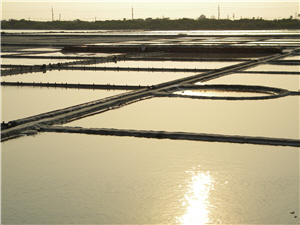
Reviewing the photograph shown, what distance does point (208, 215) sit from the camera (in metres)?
2.93

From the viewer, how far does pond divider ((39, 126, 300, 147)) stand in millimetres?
4520

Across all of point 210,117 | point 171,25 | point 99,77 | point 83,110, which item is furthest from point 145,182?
point 171,25

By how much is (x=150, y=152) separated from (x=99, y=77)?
542 centimetres

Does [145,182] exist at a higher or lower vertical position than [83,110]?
lower

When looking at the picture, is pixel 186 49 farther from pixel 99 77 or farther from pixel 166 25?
pixel 166 25

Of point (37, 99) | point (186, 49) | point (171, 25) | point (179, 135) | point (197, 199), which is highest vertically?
point (171, 25)

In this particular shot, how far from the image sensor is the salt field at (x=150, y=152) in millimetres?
3023

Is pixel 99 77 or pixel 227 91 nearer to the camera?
pixel 227 91

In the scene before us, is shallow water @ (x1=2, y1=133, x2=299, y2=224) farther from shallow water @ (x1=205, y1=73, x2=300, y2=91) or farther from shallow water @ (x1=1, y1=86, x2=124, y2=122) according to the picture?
shallow water @ (x1=205, y1=73, x2=300, y2=91)

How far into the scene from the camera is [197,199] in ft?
10.4

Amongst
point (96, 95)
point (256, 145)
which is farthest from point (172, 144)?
point (96, 95)

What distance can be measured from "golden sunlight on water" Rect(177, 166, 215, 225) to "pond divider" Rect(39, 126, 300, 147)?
102 cm

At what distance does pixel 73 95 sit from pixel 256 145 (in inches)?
136

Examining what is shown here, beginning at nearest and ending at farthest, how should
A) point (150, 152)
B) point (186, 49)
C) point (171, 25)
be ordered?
point (150, 152)
point (186, 49)
point (171, 25)
